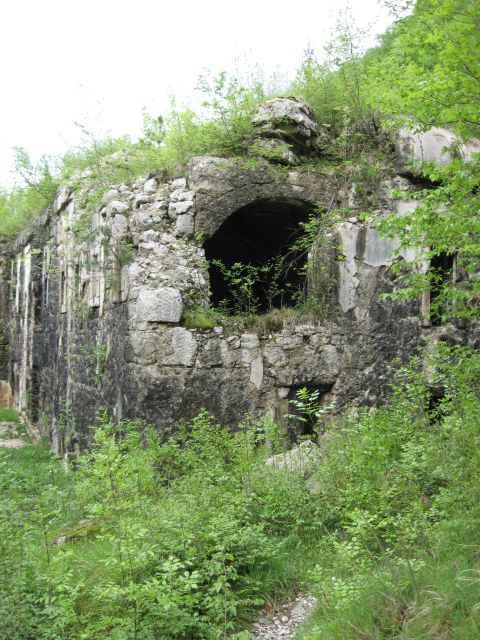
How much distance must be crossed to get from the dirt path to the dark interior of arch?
4991 mm

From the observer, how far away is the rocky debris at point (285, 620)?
Answer: 323cm

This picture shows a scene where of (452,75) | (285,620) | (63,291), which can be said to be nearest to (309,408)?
(285,620)

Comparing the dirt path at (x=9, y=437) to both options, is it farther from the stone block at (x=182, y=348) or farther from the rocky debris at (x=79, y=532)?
the rocky debris at (x=79, y=532)

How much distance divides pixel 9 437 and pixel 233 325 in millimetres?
7694

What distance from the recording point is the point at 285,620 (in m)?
3.39

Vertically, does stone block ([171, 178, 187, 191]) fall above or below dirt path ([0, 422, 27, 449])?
above

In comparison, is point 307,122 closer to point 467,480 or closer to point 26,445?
point 467,480

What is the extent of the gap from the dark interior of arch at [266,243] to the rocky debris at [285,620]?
3.84m

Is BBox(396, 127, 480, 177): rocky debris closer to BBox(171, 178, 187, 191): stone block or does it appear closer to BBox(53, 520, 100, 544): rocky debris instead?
BBox(171, 178, 187, 191): stone block

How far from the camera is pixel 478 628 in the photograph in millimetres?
2307

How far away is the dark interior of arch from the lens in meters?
7.63

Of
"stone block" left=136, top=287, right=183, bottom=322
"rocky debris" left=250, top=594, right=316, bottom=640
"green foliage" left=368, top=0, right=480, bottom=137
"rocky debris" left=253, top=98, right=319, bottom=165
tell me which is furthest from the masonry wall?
"rocky debris" left=250, top=594, right=316, bottom=640

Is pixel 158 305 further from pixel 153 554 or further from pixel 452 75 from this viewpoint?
pixel 452 75

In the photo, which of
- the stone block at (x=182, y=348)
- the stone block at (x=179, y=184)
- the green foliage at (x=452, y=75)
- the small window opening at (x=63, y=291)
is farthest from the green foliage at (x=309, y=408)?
the small window opening at (x=63, y=291)
